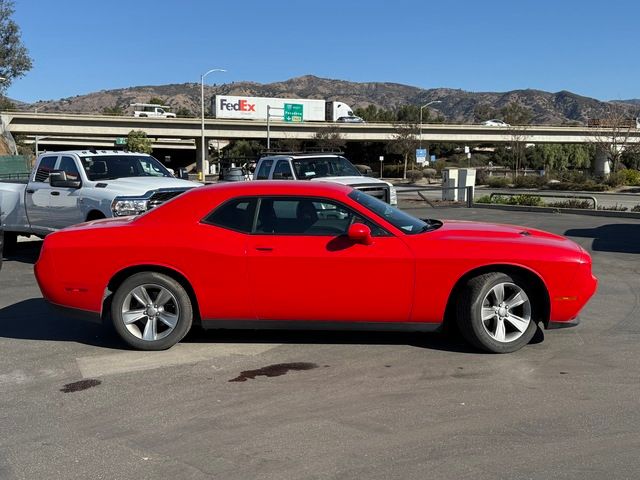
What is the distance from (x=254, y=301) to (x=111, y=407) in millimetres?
1682

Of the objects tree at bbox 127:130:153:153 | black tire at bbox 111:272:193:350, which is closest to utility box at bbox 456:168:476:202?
black tire at bbox 111:272:193:350

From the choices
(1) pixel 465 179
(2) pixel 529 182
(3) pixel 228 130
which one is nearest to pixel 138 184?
(1) pixel 465 179

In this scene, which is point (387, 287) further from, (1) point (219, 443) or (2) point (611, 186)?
(2) point (611, 186)

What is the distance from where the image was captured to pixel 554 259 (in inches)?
243

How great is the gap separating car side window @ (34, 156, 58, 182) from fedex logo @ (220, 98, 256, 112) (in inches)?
2902

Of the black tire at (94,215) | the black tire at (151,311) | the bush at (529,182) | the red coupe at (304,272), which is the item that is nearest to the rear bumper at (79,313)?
the red coupe at (304,272)

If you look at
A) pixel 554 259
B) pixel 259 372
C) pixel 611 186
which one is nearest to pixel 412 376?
pixel 259 372

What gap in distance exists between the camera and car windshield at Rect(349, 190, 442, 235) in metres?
6.48

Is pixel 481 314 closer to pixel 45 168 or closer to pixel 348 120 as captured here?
pixel 45 168

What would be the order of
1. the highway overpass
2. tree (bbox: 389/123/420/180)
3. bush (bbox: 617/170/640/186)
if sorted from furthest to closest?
1. tree (bbox: 389/123/420/180)
2. the highway overpass
3. bush (bbox: 617/170/640/186)

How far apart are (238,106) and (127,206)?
76162 mm

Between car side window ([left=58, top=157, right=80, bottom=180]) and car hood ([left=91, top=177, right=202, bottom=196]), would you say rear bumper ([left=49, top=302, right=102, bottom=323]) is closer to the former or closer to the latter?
car hood ([left=91, top=177, right=202, bottom=196])

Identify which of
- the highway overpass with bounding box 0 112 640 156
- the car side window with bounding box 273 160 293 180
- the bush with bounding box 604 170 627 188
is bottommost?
the bush with bounding box 604 170 627 188

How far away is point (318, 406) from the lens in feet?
16.6
